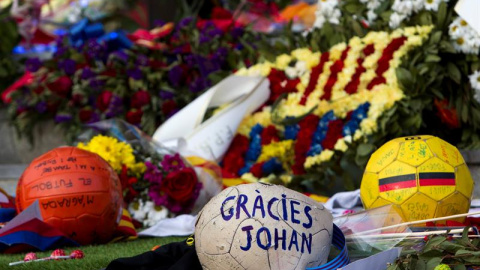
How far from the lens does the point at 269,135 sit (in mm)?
5766

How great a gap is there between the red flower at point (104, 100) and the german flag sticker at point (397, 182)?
4.19m

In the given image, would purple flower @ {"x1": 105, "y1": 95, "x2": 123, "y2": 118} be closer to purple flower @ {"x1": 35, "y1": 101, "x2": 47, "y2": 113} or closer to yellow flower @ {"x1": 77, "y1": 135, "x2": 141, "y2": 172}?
purple flower @ {"x1": 35, "y1": 101, "x2": 47, "y2": 113}

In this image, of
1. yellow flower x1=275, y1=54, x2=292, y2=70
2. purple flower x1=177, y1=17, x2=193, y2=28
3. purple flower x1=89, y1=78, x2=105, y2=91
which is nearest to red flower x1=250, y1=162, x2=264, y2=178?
yellow flower x1=275, y1=54, x2=292, y2=70

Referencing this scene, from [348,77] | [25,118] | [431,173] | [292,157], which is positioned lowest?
[25,118]

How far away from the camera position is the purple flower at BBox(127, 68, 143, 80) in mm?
7223

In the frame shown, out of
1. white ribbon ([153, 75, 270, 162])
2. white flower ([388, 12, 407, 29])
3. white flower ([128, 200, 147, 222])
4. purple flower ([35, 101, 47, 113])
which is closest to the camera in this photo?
white flower ([128, 200, 147, 222])

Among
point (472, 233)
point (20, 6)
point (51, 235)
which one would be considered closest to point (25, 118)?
point (20, 6)

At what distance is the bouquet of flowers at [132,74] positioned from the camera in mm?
7074

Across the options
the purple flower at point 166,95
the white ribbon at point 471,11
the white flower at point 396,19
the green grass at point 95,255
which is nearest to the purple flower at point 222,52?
the purple flower at point 166,95

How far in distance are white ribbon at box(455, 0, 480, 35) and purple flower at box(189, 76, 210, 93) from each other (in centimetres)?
347

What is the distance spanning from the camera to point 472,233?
2.74 meters

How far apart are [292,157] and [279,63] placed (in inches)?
42.2

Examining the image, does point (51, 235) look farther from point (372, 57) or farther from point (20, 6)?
point (20, 6)

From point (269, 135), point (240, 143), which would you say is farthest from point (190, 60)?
point (269, 135)
